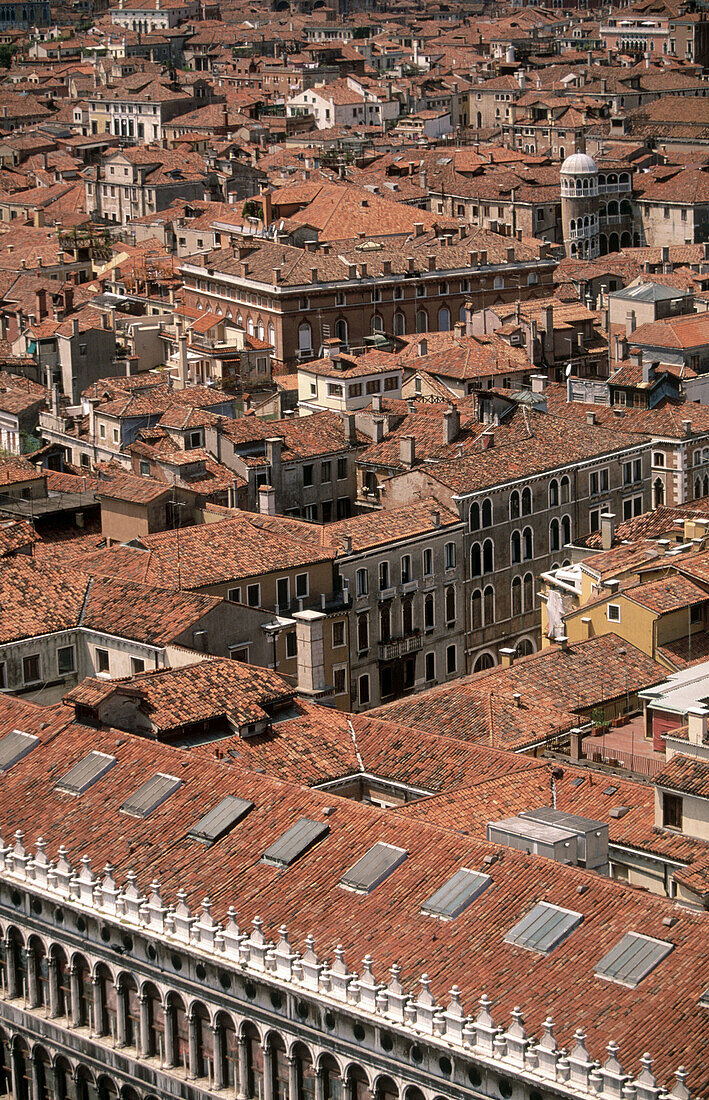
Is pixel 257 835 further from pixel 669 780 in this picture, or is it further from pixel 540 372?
pixel 540 372

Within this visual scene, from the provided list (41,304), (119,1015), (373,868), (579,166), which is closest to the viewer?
(373,868)

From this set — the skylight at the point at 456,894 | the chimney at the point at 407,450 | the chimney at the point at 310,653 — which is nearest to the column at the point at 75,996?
the skylight at the point at 456,894

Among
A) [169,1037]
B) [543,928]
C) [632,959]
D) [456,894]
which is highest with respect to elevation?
[632,959]

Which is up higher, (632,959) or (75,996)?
(632,959)

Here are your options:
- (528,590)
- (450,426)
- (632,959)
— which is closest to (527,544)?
(528,590)

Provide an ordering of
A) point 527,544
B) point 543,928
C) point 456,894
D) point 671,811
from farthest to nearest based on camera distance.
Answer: point 527,544, point 671,811, point 456,894, point 543,928

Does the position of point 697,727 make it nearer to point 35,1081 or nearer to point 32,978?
point 32,978

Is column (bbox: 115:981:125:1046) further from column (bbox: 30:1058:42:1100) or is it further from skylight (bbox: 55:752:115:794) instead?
skylight (bbox: 55:752:115:794)

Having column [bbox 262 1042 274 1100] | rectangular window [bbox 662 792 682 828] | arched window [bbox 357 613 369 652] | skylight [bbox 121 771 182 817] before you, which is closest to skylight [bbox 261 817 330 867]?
skylight [bbox 121 771 182 817]
